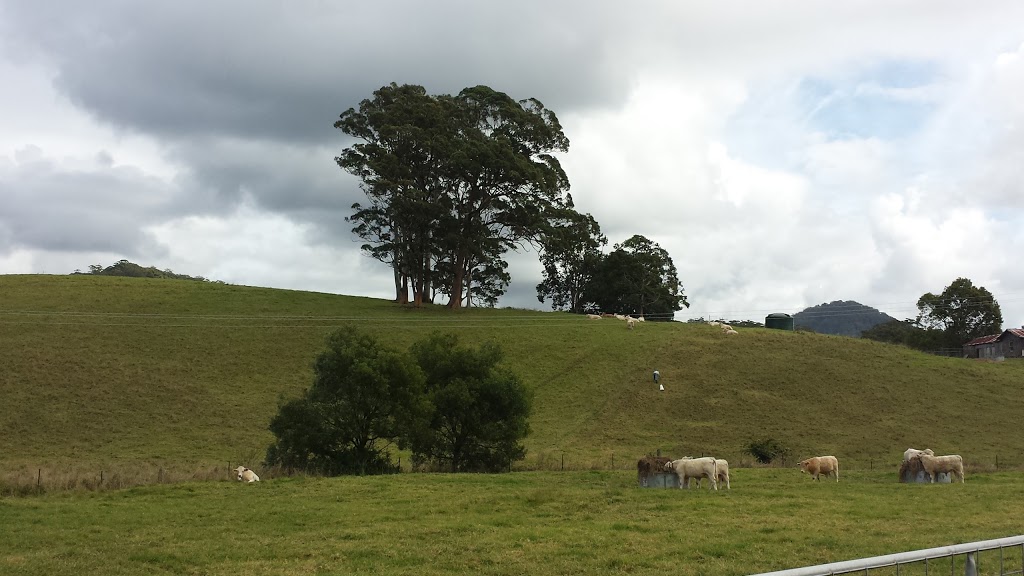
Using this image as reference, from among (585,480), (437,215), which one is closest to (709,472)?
(585,480)

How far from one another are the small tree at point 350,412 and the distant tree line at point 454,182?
41.4 meters

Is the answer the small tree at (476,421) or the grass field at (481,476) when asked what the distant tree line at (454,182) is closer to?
the grass field at (481,476)

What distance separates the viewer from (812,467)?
30.5 m

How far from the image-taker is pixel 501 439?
3425 centimetres

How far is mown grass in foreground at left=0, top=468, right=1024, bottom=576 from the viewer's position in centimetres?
1438

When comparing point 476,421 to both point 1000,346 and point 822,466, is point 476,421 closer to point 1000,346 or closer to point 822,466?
point 822,466

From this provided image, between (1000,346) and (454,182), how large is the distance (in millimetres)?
65342

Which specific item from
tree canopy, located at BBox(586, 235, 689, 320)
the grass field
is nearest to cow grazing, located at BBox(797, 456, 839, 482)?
the grass field

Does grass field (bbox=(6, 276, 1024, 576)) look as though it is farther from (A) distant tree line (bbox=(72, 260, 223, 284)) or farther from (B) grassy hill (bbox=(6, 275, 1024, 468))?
(A) distant tree line (bbox=(72, 260, 223, 284))

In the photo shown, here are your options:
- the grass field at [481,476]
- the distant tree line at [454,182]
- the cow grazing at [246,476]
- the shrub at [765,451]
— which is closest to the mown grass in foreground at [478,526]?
the grass field at [481,476]

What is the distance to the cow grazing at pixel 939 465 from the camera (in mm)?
28719

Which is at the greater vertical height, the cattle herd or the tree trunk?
the tree trunk

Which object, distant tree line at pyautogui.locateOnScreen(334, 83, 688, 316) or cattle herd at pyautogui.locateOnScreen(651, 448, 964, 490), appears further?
distant tree line at pyautogui.locateOnScreen(334, 83, 688, 316)

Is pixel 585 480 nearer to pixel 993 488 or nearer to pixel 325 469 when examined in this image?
pixel 325 469
